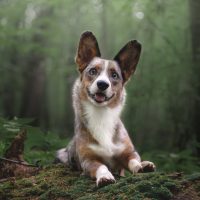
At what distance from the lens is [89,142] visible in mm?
5398

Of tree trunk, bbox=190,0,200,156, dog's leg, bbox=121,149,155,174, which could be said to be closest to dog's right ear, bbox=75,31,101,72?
dog's leg, bbox=121,149,155,174

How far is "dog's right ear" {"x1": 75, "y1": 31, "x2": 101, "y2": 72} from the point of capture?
5742 mm

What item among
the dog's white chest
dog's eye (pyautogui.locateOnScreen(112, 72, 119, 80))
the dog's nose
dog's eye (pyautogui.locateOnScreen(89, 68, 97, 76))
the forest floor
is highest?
dog's eye (pyautogui.locateOnScreen(89, 68, 97, 76))

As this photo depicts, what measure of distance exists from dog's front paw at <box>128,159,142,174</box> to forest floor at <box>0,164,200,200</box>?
289mm

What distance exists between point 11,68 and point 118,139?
15.8m

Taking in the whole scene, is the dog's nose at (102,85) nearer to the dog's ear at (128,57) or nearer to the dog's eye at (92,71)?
the dog's eye at (92,71)

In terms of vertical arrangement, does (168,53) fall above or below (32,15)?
below

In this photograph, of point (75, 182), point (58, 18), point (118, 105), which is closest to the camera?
point (75, 182)

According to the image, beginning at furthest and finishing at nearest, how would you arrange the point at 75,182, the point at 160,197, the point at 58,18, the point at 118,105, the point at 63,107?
the point at 63,107 → the point at 58,18 → the point at 118,105 → the point at 75,182 → the point at 160,197

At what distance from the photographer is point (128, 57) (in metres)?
5.79

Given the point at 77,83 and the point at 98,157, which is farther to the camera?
the point at 77,83

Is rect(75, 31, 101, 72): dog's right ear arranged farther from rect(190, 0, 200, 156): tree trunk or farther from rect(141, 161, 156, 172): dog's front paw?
rect(190, 0, 200, 156): tree trunk

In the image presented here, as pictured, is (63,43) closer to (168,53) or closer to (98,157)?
(168,53)

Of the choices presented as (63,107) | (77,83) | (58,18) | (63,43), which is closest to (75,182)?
(77,83)
